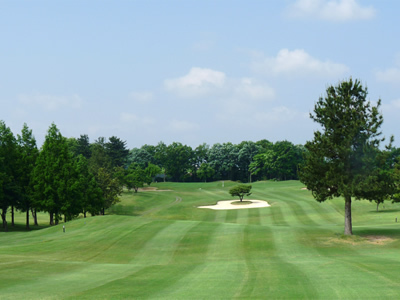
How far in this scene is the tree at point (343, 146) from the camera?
32.4m

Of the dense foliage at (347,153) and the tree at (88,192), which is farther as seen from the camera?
the tree at (88,192)

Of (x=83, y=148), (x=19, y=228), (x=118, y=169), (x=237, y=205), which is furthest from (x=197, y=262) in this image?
(x=83, y=148)

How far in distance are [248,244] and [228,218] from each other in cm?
3247

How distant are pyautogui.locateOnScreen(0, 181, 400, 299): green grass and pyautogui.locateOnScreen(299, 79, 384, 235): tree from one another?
4.58 meters

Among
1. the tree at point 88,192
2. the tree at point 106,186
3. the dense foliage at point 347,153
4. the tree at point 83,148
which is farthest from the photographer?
the tree at point 83,148

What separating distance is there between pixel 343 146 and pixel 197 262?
15.3 meters

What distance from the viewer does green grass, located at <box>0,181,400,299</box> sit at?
1662 centimetres

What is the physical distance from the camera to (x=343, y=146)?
1286 inches

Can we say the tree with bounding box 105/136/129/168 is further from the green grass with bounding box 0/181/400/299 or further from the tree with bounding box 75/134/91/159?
the green grass with bounding box 0/181/400/299

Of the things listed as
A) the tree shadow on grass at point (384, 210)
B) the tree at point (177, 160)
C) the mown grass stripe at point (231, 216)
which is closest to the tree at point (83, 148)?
the tree at point (177, 160)

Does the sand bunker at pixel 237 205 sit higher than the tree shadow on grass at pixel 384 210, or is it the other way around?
the tree shadow on grass at pixel 384 210

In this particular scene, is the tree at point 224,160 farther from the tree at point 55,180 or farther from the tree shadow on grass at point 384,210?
the tree at point 55,180

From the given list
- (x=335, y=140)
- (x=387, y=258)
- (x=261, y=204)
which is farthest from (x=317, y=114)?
(x=261, y=204)

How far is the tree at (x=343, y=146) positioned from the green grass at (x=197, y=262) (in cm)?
458
